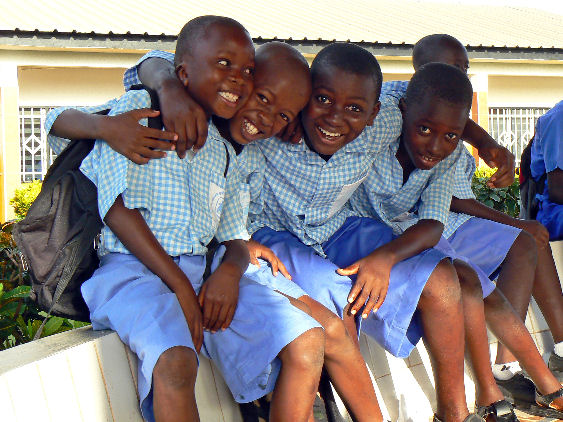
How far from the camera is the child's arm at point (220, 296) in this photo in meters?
2.31

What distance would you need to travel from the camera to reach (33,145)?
11.1 m

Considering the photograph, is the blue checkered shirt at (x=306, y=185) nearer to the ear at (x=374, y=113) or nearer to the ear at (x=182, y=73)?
the ear at (x=374, y=113)

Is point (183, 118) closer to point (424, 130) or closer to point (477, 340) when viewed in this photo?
point (424, 130)

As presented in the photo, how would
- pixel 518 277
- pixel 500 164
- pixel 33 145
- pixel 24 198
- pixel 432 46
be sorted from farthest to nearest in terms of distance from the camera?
1. pixel 33 145
2. pixel 24 198
3. pixel 432 46
4. pixel 500 164
5. pixel 518 277

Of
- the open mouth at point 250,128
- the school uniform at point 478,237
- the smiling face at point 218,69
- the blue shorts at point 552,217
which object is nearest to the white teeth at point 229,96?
the smiling face at point 218,69

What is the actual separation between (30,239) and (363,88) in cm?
133

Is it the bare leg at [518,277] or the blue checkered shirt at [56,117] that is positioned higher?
the blue checkered shirt at [56,117]

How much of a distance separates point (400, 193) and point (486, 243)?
1.81 feet

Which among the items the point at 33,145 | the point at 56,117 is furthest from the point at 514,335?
the point at 33,145

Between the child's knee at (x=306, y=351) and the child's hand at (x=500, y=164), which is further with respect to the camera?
the child's hand at (x=500, y=164)

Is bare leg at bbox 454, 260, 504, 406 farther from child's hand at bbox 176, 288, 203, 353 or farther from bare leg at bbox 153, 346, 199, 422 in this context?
bare leg at bbox 153, 346, 199, 422

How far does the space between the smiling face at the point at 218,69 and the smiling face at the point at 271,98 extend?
0.10m

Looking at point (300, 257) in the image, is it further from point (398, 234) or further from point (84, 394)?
point (84, 394)

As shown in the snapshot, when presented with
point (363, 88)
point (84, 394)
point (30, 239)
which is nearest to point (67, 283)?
point (30, 239)
